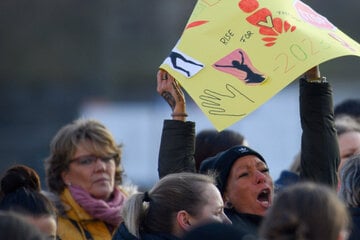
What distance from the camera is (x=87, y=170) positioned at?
7.05 m

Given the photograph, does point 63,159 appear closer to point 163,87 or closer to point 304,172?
point 163,87

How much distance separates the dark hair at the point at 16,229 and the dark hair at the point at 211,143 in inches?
106

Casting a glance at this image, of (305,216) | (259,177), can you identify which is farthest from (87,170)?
(305,216)

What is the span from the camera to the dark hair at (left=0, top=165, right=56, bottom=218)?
5699 mm

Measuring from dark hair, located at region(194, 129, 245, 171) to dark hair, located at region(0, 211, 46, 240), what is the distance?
268 centimetres

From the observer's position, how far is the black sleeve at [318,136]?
583 centimetres

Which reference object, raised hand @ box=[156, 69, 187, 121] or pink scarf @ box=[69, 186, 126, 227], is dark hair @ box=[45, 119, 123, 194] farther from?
raised hand @ box=[156, 69, 187, 121]

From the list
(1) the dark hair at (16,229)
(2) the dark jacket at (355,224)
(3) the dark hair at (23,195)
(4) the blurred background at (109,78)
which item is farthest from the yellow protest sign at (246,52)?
(4) the blurred background at (109,78)

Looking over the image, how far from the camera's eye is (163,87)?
20.3ft

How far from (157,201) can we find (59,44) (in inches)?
648

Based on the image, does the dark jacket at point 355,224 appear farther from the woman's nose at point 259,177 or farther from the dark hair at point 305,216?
the dark hair at point 305,216

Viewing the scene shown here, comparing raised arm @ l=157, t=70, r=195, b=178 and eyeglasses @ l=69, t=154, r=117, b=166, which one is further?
eyeglasses @ l=69, t=154, r=117, b=166

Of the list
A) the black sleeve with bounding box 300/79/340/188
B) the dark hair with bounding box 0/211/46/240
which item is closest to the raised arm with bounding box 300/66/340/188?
the black sleeve with bounding box 300/79/340/188

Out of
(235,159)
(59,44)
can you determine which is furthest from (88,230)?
(59,44)
